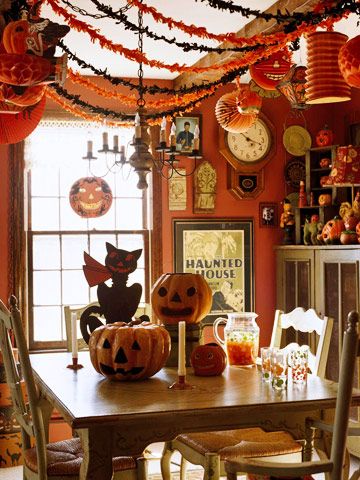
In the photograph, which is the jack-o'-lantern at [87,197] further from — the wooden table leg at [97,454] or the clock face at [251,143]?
the wooden table leg at [97,454]

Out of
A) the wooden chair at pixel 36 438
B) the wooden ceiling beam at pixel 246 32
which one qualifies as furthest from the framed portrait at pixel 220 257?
the wooden chair at pixel 36 438

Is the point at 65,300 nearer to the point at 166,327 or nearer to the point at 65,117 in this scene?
the point at 65,117

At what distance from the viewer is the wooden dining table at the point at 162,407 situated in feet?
8.19

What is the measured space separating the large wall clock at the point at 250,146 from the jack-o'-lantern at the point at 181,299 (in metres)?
3.02

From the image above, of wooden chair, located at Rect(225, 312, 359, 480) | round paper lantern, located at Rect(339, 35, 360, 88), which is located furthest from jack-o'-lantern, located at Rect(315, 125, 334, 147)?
wooden chair, located at Rect(225, 312, 359, 480)

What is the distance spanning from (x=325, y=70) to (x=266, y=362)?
1.25 m

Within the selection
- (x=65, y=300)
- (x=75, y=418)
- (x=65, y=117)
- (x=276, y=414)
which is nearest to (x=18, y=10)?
(x=75, y=418)

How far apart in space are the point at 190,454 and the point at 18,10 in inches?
80.0

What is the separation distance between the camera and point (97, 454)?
2498mm

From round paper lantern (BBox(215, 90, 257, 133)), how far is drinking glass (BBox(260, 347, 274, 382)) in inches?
80.9

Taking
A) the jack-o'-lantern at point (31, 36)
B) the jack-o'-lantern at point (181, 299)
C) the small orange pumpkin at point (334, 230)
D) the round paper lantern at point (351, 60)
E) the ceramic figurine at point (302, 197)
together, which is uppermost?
the jack-o'-lantern at point (31, 36)

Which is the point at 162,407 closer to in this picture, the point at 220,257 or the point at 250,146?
the point at 220,257

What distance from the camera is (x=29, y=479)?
10.6 ft

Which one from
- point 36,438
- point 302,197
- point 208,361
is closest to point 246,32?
point 302,197
